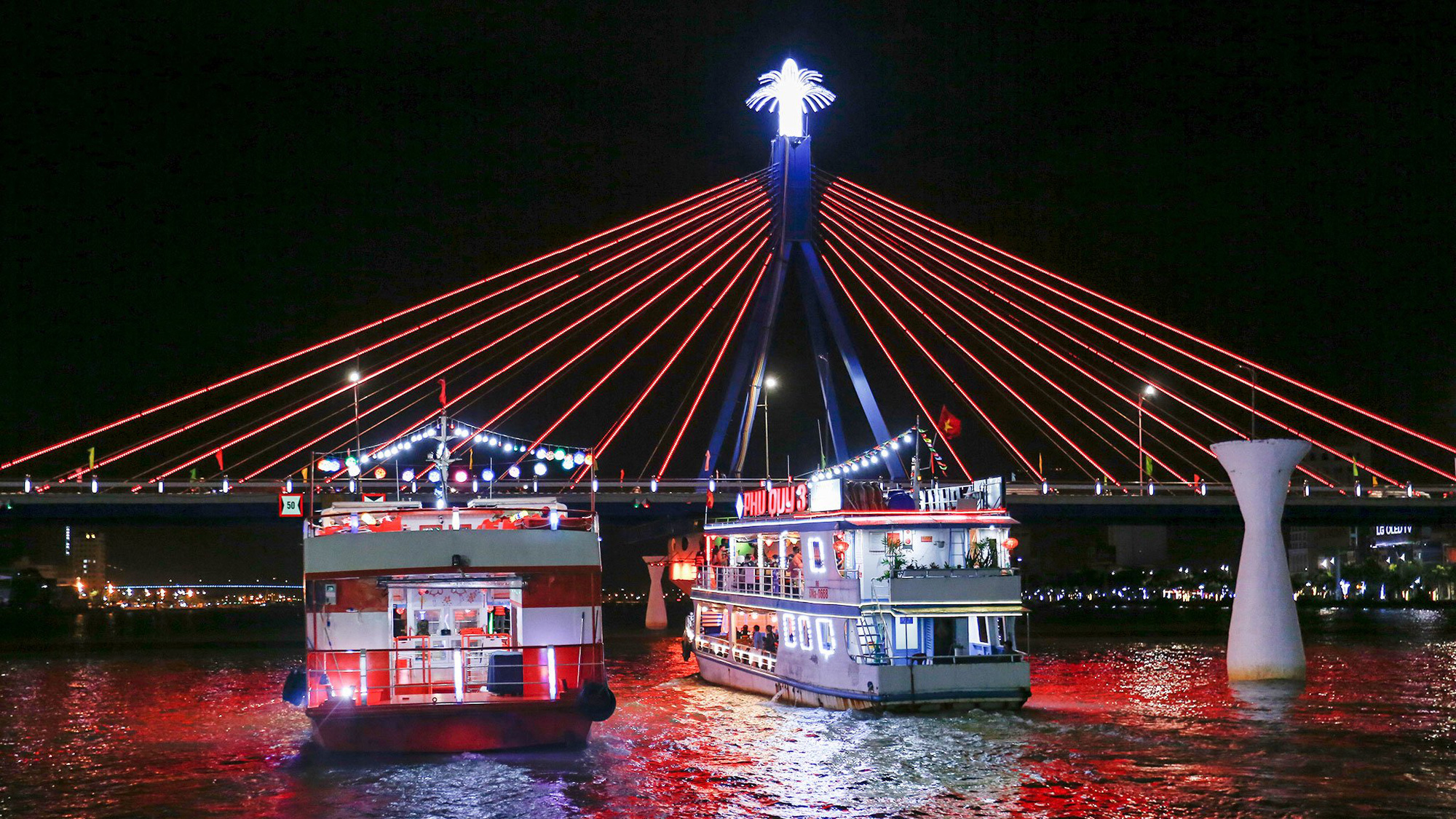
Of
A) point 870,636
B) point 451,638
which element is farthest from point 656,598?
point 451,638

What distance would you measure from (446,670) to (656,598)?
55.9 metres

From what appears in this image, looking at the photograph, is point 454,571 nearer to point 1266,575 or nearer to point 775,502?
point 775,502

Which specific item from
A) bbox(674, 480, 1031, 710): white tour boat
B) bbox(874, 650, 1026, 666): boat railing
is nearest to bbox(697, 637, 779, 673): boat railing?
bbox(674, 480, 1031, 710): white tour boat

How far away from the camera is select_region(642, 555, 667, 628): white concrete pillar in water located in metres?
79.6

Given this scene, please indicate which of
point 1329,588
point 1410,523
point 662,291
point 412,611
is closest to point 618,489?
point 662,291

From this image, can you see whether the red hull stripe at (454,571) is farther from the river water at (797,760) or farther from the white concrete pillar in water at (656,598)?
the white concrete pillar in water at (656,598)

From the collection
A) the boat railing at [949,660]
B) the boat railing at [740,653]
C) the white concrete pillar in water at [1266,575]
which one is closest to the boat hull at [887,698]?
the boat railing at [740,653]

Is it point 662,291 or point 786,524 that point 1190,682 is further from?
point 662,291

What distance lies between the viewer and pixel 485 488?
62250mm

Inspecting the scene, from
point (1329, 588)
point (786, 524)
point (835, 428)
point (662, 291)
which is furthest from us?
point (1329, 588)

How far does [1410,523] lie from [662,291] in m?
36.9

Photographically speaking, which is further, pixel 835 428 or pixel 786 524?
pixel 835 428

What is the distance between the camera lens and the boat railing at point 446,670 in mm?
24922

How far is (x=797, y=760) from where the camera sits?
26.3m
